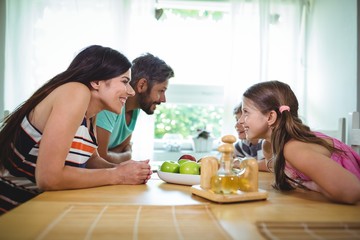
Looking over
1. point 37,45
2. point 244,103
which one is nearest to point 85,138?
point 244,103

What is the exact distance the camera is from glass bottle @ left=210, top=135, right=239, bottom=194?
41.4 inches

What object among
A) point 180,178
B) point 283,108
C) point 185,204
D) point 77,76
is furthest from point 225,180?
point 77,76

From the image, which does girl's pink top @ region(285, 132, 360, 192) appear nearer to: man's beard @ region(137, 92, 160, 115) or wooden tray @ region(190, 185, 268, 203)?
wooden tray @ region(190, 185, 268, 203)

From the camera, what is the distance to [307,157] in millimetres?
1176

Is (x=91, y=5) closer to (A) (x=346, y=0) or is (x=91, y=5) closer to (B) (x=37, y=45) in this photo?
(B) (x=37, y=45)

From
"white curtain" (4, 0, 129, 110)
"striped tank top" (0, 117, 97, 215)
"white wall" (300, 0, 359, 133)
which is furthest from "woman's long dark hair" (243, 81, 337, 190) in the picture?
"white curtain" (4, 0, 129, 110)

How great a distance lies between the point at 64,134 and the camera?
48.0 inches

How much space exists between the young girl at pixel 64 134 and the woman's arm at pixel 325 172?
0.56m

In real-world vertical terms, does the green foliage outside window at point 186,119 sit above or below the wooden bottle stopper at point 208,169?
above

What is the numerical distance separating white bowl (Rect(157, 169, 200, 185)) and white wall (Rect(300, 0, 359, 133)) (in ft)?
6.39

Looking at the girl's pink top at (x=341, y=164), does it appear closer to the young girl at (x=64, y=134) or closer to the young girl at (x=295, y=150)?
the young girl at (x=295, y=150)

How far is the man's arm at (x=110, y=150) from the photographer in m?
2.07

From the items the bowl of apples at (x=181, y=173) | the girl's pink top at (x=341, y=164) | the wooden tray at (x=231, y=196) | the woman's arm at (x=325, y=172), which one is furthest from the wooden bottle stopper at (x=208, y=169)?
the girl's pink top at (x=341, y=164)

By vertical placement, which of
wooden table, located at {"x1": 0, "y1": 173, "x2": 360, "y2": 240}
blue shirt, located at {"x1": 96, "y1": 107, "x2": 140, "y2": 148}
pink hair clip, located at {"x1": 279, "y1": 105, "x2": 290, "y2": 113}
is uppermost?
pink hair clip, located at {"x1": 279, "y1": 105, "x2": 290, "y2": 113}
